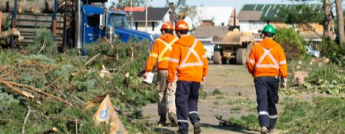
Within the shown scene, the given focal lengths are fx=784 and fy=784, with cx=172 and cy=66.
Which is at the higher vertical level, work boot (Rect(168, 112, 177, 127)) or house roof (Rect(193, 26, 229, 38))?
work boot (Rect(168, 112, 177, 127))

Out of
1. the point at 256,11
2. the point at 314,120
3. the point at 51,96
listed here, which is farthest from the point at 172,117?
the point at 256,11

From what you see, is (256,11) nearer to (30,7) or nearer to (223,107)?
(30,7)

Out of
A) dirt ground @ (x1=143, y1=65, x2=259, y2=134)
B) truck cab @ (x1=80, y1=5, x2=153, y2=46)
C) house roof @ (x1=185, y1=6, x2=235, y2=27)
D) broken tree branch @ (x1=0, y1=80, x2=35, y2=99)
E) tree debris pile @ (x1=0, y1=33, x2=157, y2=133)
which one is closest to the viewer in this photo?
tree debris pile @ (x1=0, y1=33, x2=157, y2=133)

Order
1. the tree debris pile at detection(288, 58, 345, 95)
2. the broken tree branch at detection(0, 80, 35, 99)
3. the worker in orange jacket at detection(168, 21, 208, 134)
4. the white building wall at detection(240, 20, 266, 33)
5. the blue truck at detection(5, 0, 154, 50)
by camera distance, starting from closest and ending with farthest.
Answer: the broken tree branch at detection(0, 80, 35, 99)
the worker in orange jacket at detection(168, 21, 208, 134)
the tree debris pile at detection(288, 58, 345, 95)
the blue truck at detection(5, 0, 154, 50)
the white building wall at detection(240, 20, 266, 33)

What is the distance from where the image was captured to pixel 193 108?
11906mm

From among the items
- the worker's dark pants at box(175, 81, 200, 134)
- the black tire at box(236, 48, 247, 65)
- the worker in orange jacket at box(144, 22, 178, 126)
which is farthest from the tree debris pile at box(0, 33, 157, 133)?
the black tire at box(236, 48, 247, 65)

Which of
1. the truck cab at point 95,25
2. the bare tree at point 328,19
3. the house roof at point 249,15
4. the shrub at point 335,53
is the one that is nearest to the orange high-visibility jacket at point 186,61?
the truck cab at point 95,25

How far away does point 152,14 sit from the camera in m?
104

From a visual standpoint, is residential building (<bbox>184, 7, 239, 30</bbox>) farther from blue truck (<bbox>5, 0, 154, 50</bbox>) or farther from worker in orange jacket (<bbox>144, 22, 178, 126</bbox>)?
worker in orange jacket (<bbox>144, 22, 178, 126</bbox>)

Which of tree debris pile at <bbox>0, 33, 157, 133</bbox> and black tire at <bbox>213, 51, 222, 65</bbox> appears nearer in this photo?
tree debris pile at <bbox>0, 33, 157, 133</bbox>

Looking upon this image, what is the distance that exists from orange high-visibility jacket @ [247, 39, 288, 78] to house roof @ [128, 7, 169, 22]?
87694 millimetres

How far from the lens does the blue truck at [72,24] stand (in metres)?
26.8

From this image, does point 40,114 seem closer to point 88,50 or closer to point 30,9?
point 88,50

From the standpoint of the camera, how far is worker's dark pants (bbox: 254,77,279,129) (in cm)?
1180
